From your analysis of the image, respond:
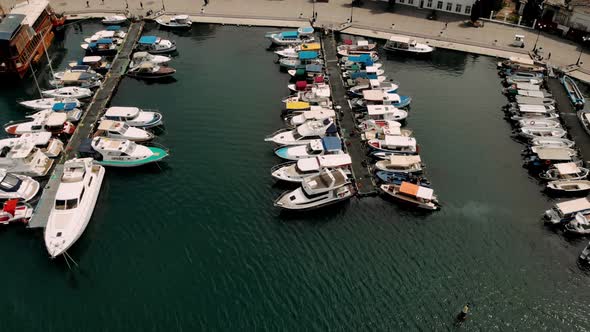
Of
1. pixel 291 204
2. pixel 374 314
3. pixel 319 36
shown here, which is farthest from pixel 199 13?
pixel 374 314

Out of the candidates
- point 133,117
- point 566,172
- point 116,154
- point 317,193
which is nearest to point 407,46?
point 566,172

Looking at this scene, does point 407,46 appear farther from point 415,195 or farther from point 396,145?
point 415,195

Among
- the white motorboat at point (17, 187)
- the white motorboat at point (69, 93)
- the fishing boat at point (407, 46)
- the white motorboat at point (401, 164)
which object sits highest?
the fishing boat at point (407, 46)

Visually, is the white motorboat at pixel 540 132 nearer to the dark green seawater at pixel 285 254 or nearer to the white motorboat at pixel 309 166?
the dark green seawater at pixel 285 254

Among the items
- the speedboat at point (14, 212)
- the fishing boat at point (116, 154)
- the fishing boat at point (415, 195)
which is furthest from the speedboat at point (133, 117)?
the fishing boat at point (415, 195)

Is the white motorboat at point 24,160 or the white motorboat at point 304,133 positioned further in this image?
the white motorboat at point 304,133

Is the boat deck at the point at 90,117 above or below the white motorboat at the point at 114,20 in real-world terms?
below

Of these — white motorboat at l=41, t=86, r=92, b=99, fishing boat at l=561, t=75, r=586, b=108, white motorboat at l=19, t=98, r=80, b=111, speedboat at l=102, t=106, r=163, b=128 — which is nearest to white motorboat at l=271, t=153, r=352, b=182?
speedboat at l=102, t=106, r=163, b=128
